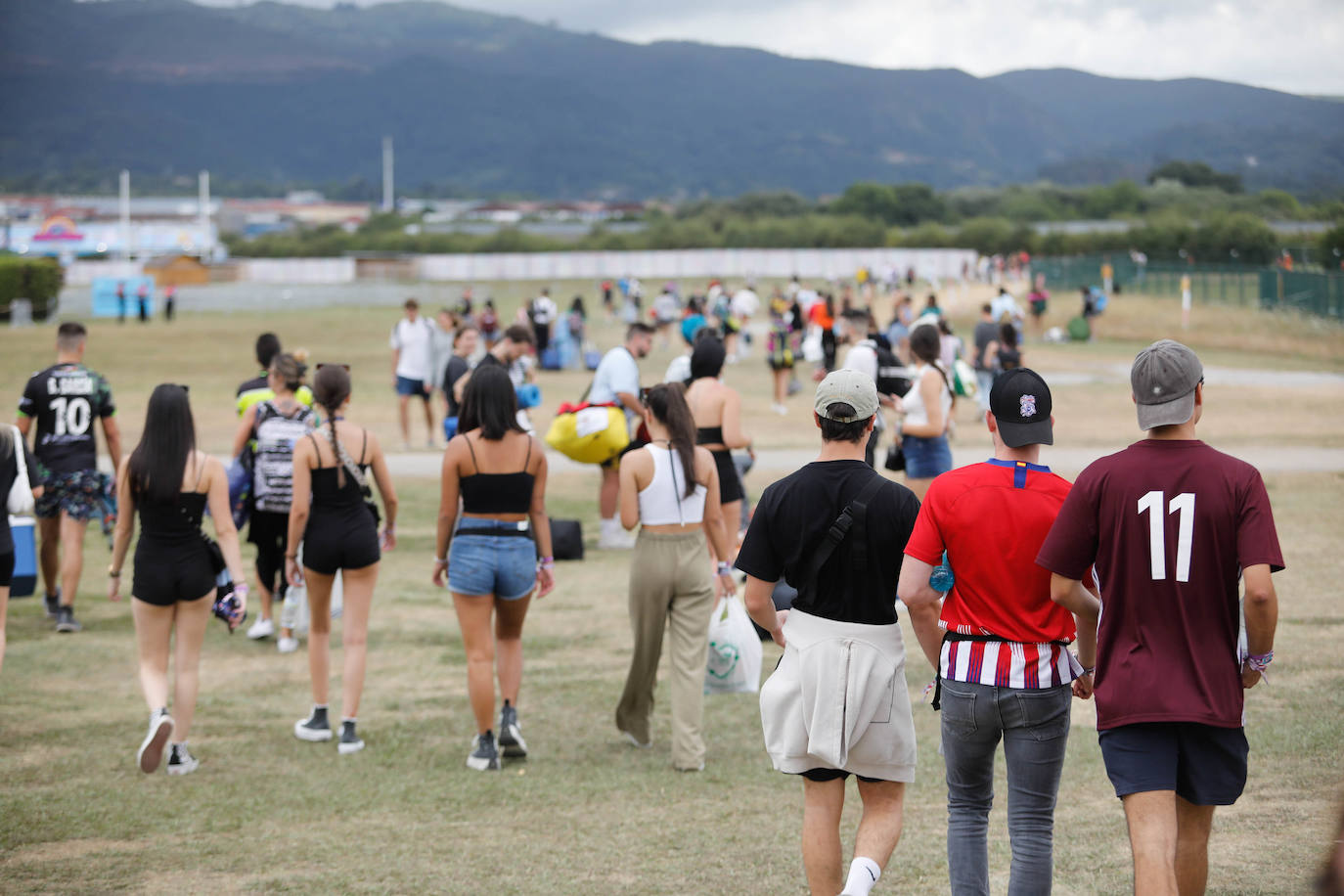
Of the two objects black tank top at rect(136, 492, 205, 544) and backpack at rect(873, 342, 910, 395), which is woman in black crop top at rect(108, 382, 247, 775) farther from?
backpack at rect(873, 342, 910, 395)

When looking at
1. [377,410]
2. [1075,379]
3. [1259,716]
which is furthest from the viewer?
[1075,379]

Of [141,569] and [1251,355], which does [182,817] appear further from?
[1251,355]

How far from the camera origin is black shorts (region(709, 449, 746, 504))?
29.2 feet

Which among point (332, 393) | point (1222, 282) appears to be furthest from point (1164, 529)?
point (1222, 282)

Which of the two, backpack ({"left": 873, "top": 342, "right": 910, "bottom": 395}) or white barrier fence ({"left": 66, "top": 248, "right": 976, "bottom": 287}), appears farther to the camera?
white barrier fence ({"left": 66, "top": 248, "right": 976, "bottom": 287})

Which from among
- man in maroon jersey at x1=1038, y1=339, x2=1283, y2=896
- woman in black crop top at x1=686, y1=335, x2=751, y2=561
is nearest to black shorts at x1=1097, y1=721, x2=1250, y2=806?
man in maroon jersey at x1=1038, y1=339, x2=1283, y2=896

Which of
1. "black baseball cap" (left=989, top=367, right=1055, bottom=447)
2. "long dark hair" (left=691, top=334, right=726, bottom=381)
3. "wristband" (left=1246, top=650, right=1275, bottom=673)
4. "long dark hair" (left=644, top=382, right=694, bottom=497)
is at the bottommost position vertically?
"wristband" (left=1246, top=650, right=1275, bottom=673)

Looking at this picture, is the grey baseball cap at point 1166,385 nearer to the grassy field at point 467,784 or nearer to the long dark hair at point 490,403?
the grassy field at point 467,784

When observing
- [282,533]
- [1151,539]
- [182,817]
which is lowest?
[182,817]

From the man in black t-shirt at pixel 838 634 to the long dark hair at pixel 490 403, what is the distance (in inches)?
89.8

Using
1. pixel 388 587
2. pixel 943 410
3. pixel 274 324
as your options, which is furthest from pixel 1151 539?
pixel 274 324

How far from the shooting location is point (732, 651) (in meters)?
6.81

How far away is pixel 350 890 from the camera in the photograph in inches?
198

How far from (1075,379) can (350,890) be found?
920 inches
